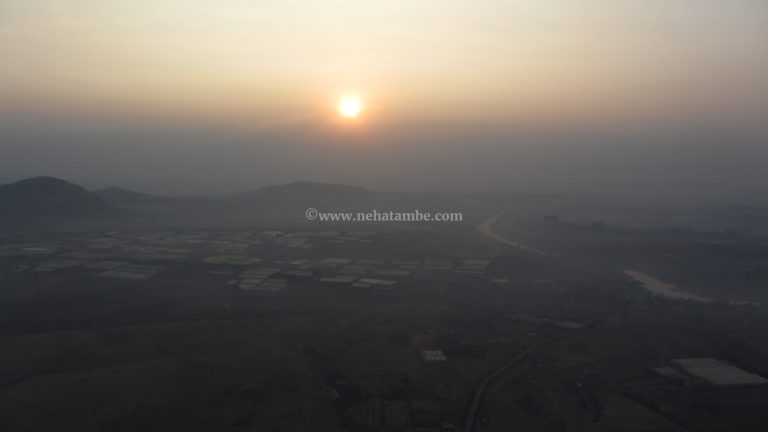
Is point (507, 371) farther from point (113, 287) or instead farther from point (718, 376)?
point (113, 287)

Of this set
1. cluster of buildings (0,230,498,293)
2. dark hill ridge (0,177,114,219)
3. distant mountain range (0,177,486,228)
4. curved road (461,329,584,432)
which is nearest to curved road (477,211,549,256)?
cluster of buildings (0,230,498,293)

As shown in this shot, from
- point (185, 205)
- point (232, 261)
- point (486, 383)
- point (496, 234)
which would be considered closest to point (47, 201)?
point (185, 205)

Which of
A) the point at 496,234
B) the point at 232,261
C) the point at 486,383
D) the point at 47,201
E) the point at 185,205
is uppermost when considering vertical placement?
the point at 47,201

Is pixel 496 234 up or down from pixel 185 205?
down

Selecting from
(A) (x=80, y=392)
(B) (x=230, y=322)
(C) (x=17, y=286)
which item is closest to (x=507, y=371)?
(B) (x=230, y=322)

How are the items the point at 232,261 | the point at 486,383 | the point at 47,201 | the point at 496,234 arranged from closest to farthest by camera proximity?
the point at 486,383
the point at 232,261
the point at 496,234
the point at 47,201

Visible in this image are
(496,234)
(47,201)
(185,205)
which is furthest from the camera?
(185,205)

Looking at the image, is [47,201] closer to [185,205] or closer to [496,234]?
[185,205]

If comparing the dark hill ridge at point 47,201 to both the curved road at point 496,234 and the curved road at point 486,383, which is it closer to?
the curved road at point 496,234
